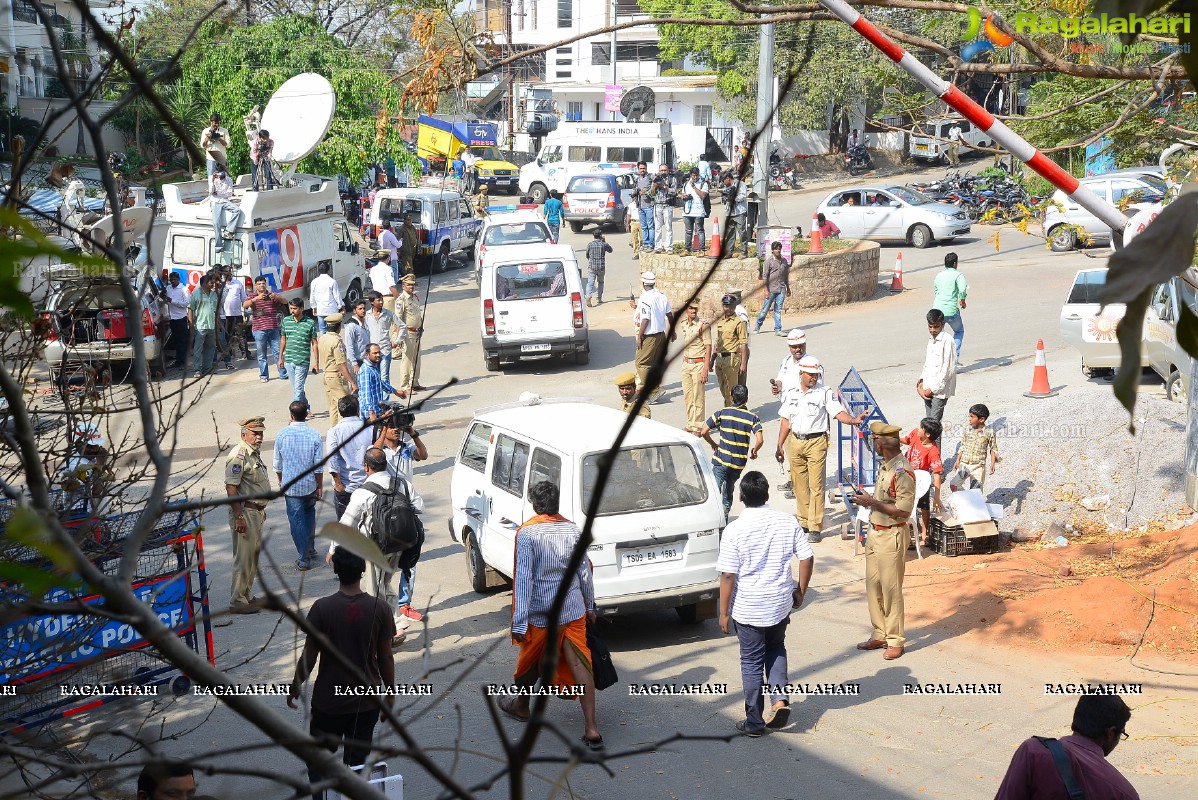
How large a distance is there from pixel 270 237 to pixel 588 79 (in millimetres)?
40868

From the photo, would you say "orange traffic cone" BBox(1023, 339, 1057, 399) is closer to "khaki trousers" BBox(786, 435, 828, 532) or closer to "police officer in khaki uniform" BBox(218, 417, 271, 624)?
"khaki trousers" BBox(786, 435, 828, 532)

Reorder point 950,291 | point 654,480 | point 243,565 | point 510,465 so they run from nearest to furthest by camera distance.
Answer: point 654,480, point 510,465, point 243,565, point 950,291

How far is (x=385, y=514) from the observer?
27.4ft

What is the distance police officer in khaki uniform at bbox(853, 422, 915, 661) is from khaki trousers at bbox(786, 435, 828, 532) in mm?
2258

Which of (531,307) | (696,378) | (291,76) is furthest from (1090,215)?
(291,76)

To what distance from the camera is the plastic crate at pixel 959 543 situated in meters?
10.9

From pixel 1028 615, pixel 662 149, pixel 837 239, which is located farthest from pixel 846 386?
pixel 662 149

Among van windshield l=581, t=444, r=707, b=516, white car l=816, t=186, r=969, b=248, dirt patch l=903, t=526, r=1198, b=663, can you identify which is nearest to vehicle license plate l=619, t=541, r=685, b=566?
van windshield l=581, t=444, r=707, b=516

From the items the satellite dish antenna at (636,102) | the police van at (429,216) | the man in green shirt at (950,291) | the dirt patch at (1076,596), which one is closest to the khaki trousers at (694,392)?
the man in green shirt at (950,291)

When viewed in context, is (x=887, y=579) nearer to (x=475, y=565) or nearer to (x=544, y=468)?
(x=544, y=468)

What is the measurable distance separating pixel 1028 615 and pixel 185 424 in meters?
12.2

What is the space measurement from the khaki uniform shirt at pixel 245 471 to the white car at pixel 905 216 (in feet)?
71.3

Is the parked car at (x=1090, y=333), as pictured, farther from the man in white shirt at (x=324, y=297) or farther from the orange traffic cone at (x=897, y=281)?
the man in white shirt at (x=324, y=297)

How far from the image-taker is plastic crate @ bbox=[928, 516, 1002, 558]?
10.9 meters
